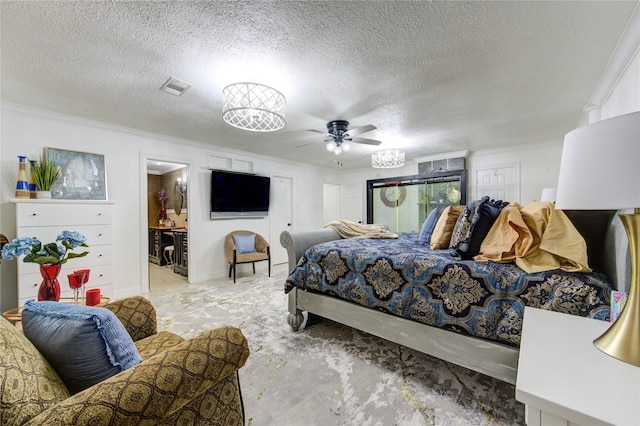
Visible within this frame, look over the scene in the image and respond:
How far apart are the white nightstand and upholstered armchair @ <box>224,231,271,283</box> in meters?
4.06

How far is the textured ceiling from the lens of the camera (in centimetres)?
150

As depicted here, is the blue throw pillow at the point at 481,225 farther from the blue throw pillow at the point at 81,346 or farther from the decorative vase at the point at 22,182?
the decorative vase at the point at 22,182

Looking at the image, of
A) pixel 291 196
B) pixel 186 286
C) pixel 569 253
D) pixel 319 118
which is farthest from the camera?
pixel 291 196

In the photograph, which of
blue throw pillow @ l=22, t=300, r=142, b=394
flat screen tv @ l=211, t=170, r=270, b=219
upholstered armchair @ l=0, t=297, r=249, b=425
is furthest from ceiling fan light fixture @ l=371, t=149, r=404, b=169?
blue throw pillow @ l=22, t=300, r=142, b=394

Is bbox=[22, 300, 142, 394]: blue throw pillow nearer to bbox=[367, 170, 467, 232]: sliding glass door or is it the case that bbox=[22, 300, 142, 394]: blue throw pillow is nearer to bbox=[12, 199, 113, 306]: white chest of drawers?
bbox=[12, 199, 113, 306]: white chest of drawers

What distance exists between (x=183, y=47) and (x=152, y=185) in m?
6.08

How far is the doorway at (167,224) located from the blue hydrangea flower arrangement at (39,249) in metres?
2.69

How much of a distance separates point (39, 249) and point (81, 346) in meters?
1.26

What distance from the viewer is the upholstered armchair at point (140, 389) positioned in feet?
2.01

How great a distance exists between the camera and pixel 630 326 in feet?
2.30

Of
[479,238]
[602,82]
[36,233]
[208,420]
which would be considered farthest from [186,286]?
[602,82]

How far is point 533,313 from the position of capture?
3.77 feet

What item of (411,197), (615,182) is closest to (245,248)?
(411,197)

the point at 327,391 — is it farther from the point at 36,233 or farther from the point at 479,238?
the point at 36,233
